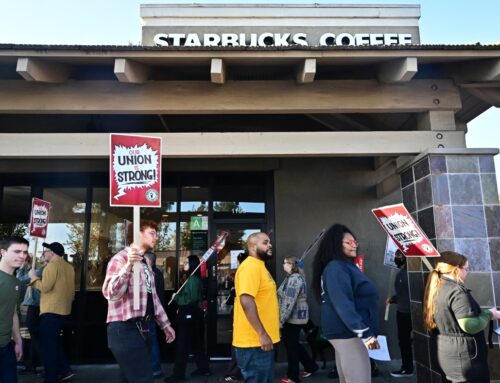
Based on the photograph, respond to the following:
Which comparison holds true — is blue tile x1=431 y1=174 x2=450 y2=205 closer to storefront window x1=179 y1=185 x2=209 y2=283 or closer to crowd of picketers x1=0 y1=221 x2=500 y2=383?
crowd of picketers x1=0 y1=221 x2=500 y2=383

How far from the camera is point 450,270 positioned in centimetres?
329

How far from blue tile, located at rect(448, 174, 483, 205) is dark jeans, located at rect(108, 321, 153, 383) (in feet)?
11.6

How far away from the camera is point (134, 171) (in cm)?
350

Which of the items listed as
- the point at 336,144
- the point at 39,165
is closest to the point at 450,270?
the point at 336,144

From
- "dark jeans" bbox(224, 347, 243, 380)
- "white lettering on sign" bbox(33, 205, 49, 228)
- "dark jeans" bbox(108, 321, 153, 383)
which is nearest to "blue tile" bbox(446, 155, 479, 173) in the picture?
"dark jeans" bbox(108, 321, 153, 383)

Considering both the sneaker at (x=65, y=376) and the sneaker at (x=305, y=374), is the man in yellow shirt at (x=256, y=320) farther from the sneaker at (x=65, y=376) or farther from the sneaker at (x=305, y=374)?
the sneaker at (x=65, y=376)

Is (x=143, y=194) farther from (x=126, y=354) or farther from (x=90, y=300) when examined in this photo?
(x=90, y=300)

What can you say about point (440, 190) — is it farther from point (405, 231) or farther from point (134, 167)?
point (134, 167)

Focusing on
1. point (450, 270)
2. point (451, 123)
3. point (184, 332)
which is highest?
point (451, 123)

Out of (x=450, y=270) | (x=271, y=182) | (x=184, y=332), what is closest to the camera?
(x=450, y=270)

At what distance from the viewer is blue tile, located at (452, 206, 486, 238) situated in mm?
4285

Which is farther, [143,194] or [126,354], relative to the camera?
[143,194]

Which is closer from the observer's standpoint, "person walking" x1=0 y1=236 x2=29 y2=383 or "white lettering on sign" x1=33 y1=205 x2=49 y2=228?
"person walking" x1=0 y1=236 x2=29 y2=383

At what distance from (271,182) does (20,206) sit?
4.64 metres
